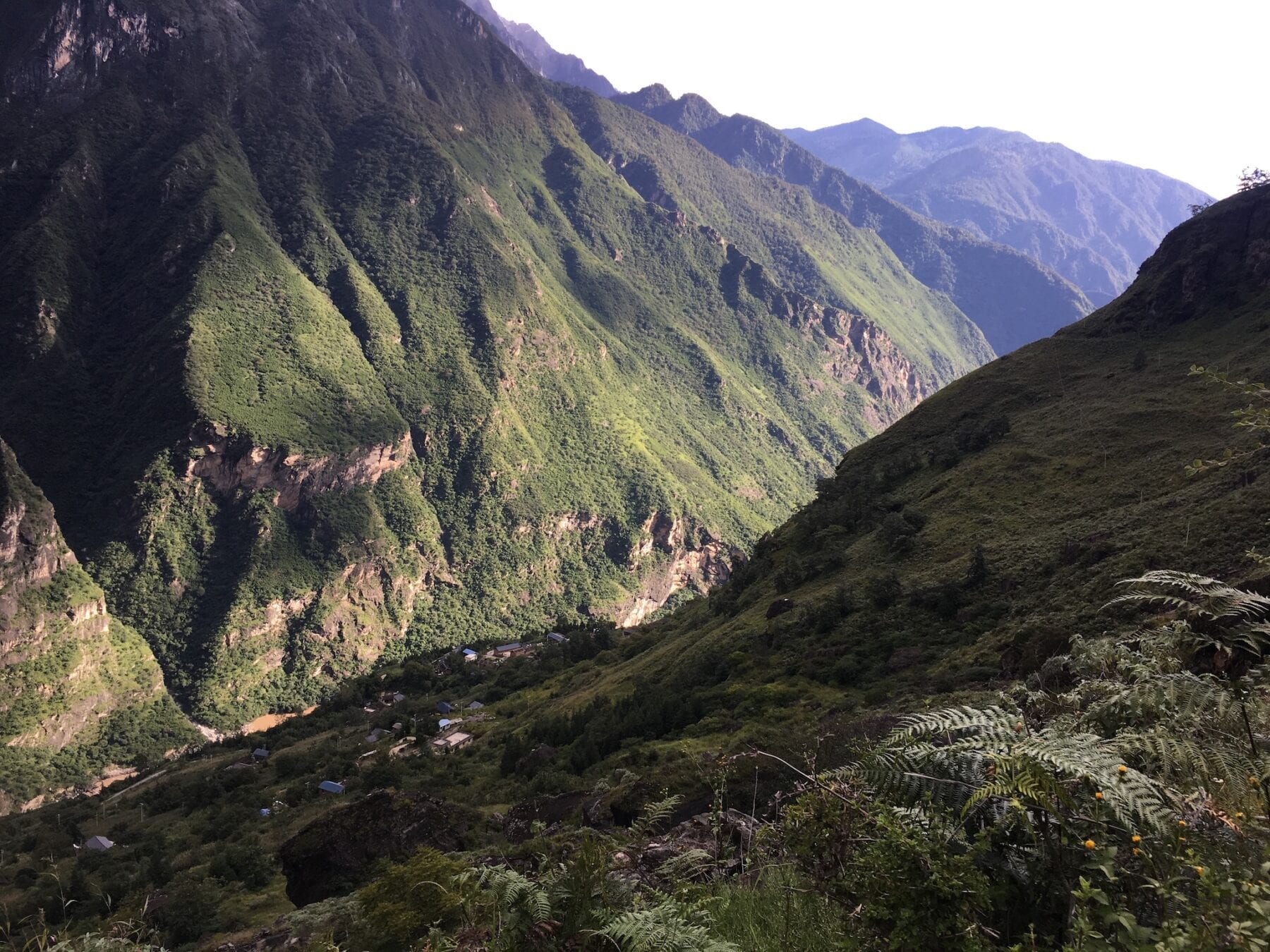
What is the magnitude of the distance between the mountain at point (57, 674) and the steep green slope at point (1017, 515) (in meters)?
87.8

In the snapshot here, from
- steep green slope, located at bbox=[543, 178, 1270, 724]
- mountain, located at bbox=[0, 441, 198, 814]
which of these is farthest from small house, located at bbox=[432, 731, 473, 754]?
mountain, located at bbox=[0, 441, 198, 814]

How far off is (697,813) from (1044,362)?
169 ft

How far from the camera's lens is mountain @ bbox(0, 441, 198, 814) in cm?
9419

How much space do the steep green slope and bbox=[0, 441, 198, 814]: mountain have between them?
8776 centimetres

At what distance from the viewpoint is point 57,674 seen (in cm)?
10006

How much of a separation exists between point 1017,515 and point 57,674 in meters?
123

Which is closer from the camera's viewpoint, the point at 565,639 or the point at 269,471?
the point at 565,639

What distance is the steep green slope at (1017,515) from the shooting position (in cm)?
2152

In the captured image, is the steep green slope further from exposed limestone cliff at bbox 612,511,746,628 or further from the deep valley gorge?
exposed limestone cliff at bbox 612,511,746,628

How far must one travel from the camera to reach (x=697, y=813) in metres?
10.3

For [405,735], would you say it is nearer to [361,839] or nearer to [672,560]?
[361,839]

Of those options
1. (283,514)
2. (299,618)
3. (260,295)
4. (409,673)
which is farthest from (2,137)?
(409,673)

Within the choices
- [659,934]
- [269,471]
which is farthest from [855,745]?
[269,471]

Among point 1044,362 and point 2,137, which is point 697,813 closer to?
point 1044,362
